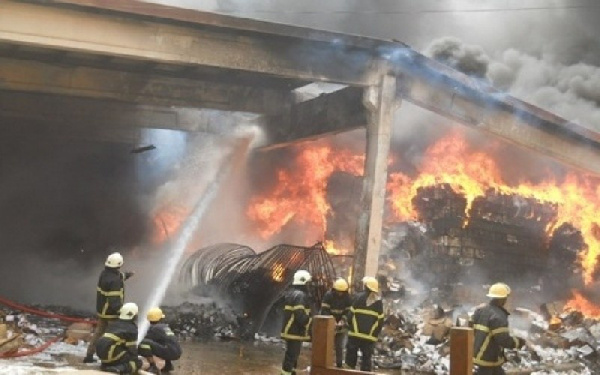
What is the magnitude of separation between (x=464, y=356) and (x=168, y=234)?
17112 mm

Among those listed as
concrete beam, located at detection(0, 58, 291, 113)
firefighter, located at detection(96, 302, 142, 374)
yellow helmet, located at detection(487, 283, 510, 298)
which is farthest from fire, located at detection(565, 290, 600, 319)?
firefighter, located at detection(96, 302, 142, 374)

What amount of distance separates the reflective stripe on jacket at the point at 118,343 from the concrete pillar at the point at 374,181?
18.0 feet

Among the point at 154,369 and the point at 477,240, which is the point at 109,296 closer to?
the point at 154,369

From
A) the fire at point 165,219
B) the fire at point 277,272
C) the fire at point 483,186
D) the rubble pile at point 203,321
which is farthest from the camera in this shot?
the fire at point 165,219

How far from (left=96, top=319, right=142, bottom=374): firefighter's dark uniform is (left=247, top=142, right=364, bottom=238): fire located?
1160cm

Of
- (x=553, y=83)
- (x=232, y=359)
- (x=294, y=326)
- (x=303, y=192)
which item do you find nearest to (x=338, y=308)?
(x=294, y=326)

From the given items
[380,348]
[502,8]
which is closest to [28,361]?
[380,348]

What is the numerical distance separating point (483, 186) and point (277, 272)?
7635mm

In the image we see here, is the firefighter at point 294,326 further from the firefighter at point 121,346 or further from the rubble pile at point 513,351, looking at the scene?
the rubble pile at point 513,351

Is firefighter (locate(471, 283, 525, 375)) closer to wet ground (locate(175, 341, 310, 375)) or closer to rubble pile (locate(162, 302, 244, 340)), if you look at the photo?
wet ground (locate(175, 341, 310, 375))

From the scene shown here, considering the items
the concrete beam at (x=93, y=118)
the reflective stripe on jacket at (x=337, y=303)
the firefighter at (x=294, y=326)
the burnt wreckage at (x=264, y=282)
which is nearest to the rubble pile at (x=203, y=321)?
the burnt wreckage at (x=264, y=282)

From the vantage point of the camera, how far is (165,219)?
65.4 feet

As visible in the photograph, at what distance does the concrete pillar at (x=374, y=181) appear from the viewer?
40.3 feet

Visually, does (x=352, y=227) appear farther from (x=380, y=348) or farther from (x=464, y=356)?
(x=464, y=356)
